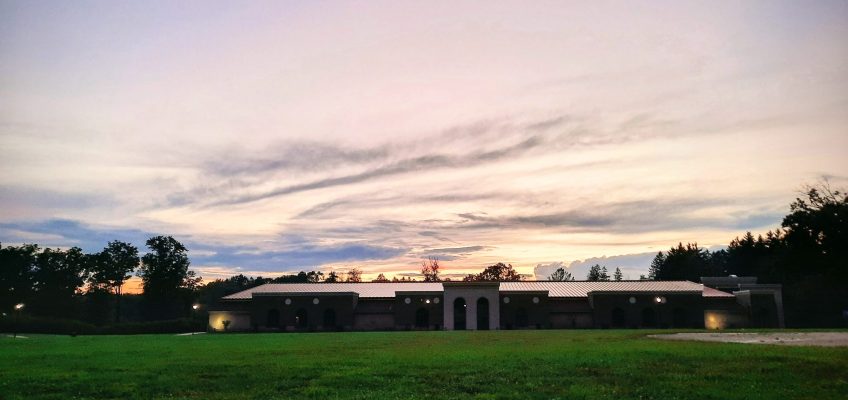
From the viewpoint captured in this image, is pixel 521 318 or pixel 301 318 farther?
pixel 301 318

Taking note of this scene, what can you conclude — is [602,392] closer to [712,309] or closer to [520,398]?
[520,398]

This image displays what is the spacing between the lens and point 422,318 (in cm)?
8200

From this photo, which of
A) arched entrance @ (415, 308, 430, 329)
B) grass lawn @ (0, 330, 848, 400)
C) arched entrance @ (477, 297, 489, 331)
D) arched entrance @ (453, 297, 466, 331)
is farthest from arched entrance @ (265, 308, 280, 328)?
grass lawn @ (0, 330, 848, 400)

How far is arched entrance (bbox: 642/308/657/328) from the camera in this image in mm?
79875

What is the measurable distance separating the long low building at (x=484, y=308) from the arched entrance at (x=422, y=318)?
13 cm

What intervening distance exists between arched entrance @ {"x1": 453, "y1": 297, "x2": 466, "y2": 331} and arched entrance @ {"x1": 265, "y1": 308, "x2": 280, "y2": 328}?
23.6m

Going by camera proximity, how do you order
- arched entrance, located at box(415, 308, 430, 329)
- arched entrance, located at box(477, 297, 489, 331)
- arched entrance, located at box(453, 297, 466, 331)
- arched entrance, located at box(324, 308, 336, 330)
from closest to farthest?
arched entrance, located at box(477, 297, 489, 331)
arched entrance, located at box(453, 297, 466, 331)
arched entrance, located at box(324, 308, 336, 330)
arched entrance, located at box(415, 308, 430, 329)

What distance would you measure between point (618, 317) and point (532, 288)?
39.2 feet

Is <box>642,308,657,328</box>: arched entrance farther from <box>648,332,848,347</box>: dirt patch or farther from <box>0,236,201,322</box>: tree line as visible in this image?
<box>0,236,201,322</box>: tree line

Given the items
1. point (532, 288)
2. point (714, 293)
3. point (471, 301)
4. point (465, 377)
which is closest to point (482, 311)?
point (471, 301)

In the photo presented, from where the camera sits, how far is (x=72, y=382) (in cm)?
1555

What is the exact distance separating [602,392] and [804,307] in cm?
8408

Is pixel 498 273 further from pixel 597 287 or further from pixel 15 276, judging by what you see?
pixel 15 276

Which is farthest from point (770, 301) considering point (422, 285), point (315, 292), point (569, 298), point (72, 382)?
point (72, 382)
